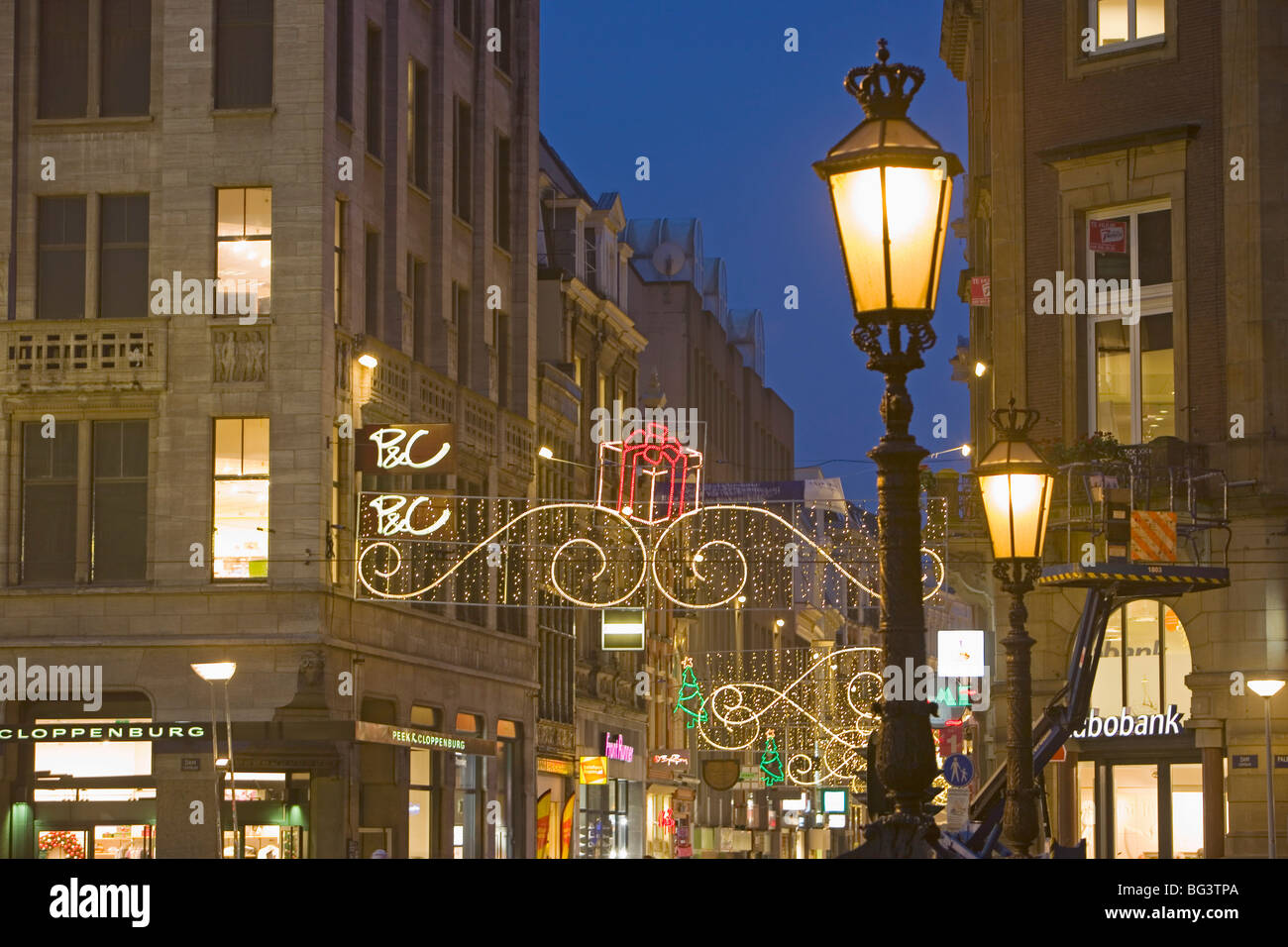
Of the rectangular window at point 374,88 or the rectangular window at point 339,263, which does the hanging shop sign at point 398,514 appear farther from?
the rectangular window at point 374,88

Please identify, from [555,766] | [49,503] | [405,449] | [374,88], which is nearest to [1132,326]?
[405,449]

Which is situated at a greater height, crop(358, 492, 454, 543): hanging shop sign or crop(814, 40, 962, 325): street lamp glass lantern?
crop(358, 492, 454, 543): hanging shop sign

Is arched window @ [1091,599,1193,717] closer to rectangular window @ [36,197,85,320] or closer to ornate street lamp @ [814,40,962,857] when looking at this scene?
ornate street lamp @ [814,40,962,857]

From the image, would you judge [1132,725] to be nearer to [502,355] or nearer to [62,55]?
[62,55]

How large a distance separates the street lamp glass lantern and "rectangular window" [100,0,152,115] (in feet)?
109

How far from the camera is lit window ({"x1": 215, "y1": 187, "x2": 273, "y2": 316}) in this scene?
130 ft

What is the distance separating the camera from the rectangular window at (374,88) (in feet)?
144

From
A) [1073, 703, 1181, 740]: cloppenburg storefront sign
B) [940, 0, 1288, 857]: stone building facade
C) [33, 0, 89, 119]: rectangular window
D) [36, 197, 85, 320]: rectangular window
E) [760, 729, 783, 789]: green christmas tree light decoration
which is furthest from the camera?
[760, 729, 783, 789]: green christmas tree light decoration

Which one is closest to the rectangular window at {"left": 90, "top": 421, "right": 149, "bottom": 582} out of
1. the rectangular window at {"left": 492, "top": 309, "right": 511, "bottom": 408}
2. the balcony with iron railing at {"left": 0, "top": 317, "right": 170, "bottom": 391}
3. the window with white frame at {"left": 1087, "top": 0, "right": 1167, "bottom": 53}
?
the balcony with iron railing at {"left": 0, "top": 317, "right": 170, "bottom": 391}

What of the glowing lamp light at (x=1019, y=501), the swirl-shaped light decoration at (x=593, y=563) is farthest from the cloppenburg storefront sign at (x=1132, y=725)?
the glowing lamp light at (x=1019, y=501)

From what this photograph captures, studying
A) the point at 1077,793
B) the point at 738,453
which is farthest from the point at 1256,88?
the point at 738,453

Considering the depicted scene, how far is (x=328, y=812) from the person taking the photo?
127 ft

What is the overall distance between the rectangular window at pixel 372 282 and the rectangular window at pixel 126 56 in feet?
18.5
